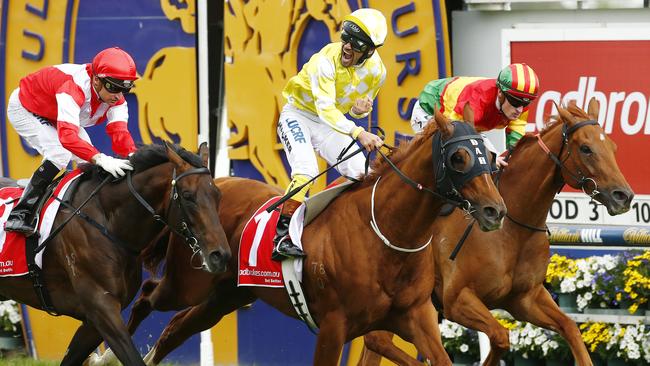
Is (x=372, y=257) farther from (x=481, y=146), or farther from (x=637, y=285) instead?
(x=637, y=285)

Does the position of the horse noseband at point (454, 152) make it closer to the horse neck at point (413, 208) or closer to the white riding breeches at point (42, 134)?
the horse neck at point (413, 208)

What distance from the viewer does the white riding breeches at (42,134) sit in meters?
6.82

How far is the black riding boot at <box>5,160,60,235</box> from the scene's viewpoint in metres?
6.69

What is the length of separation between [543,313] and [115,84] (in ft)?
8.98

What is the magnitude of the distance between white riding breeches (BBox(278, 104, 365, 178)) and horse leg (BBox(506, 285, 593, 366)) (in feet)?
4.24

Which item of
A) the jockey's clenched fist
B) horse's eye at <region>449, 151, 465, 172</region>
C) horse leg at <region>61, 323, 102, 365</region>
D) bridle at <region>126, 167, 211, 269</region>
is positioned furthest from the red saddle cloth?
horse's eye at <region>449, 151, 465, 172</region>

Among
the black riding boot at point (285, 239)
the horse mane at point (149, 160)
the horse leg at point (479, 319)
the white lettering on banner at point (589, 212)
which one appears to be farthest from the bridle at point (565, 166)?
the horse mane at point (149, 160)

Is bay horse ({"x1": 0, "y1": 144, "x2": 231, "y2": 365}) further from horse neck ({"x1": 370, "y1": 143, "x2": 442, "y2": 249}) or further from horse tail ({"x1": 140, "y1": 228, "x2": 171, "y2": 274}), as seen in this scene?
horse neck ({"x1": 370, "y1": 143, "x2": 442, "y2": 249})

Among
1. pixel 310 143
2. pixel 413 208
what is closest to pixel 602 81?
pixel 310 143

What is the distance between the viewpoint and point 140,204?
6.52 meters

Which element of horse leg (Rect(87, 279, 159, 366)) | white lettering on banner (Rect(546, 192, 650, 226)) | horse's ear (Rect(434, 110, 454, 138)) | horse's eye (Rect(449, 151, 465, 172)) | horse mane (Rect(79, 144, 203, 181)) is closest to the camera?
horse's eye (Rect(449, 151, 465, 172))

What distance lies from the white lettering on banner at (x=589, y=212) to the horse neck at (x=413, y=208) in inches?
89.8

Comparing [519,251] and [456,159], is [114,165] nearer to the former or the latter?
[456,159]

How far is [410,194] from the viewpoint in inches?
245
